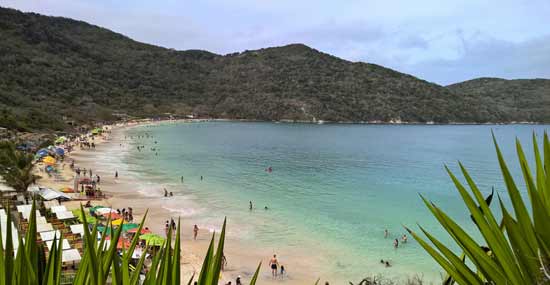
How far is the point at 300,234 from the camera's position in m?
20.0

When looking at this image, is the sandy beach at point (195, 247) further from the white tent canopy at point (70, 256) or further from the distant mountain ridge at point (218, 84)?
the distant mountain ridge at point (218, 84)

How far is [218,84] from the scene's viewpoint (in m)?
153

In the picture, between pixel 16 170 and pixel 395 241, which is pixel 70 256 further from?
pixel 395 241

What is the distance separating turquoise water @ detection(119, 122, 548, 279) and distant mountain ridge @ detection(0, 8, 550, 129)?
1778 inches

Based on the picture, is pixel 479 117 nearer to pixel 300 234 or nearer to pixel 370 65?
pixel 370 65

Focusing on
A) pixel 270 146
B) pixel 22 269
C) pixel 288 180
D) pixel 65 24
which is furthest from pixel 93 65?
pixel 22 269

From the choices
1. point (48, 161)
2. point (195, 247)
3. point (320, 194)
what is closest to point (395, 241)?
point (195, 247)

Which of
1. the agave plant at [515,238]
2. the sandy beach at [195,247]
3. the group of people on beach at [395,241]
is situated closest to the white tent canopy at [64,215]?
the sandy beach at [195,247]

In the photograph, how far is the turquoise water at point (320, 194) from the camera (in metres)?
18.2

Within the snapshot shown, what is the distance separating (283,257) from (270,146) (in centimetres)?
4965

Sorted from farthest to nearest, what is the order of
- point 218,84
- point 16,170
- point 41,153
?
point 218,84
point 41,153
point 16,170

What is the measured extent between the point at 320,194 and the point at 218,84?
127491 mm

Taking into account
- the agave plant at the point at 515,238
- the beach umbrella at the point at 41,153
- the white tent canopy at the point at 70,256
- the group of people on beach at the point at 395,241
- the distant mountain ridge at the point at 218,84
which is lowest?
the group of people on beach at the point at 395,241

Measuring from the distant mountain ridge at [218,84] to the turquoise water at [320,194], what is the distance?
45154 millimetres
